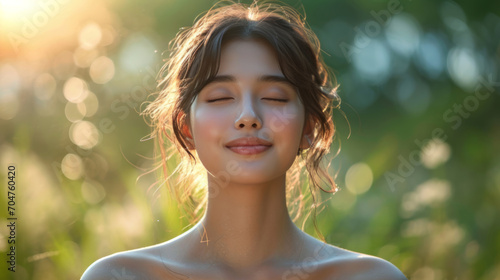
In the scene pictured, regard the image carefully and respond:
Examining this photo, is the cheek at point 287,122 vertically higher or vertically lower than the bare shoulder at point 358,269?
higher

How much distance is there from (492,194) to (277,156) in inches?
104

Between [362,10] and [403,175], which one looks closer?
[403,175]

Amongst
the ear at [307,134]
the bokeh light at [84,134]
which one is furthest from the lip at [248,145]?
the bokeh light at [84,134]

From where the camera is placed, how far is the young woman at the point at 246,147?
84.0 inches

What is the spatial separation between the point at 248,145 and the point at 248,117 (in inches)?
3.6

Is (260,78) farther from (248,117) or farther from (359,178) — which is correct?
(359,178)

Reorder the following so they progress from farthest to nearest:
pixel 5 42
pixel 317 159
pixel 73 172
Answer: pixel 5 42 < pixel 73 172 < pixel 317 159

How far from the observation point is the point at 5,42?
412 centimetres

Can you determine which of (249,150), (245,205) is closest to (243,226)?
(245,205)

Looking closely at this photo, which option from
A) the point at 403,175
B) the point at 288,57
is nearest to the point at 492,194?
the point at 403,175

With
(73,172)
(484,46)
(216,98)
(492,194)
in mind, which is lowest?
(492,194)

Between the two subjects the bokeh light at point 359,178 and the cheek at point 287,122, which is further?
the bokeh light at point 359,178

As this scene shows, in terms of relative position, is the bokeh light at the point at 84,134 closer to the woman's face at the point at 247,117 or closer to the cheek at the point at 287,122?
the woman's face at the point at 247,117

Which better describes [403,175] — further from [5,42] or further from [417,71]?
[5,42]
